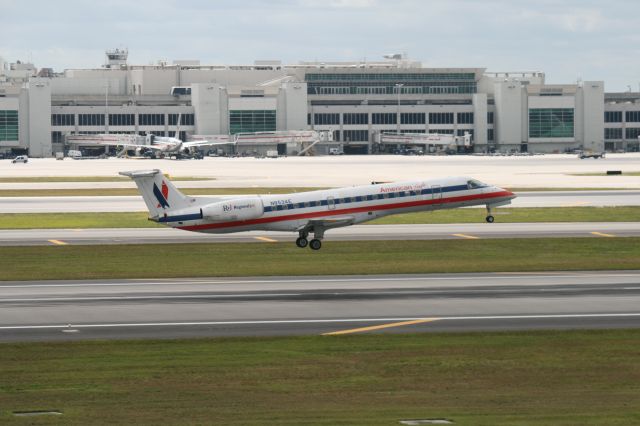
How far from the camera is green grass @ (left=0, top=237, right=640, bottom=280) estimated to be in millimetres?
51500

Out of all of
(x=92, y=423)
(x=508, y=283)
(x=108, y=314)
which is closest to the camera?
(x=92, y=423)

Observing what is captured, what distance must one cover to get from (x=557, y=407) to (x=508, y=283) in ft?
67.7

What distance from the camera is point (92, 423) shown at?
25078 mm

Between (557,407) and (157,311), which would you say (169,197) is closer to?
(157,311)

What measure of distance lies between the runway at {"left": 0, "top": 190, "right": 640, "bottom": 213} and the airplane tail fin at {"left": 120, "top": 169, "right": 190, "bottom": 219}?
29.4 metres

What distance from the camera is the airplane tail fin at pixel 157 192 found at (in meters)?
58.8

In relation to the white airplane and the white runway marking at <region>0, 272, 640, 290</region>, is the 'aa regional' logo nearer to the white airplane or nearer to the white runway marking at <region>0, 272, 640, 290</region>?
the white airplane

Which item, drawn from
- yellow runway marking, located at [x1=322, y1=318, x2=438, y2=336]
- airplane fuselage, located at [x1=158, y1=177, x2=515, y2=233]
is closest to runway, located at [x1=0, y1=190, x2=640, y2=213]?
airplane fuselage, located at [x1=158, y1=177, x2=515, y2=233]

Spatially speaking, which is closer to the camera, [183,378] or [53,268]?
[183,378]

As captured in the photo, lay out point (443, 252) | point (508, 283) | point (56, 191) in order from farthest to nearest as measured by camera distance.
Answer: point (56, 191), point (443, 252), point (508, 283)

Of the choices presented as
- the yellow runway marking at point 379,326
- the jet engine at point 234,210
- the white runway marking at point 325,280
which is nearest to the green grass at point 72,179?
the jet engine at point 234,210

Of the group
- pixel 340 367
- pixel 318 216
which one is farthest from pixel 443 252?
pixel 340 367

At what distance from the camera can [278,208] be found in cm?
6084

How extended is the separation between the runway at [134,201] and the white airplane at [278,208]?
92.5 ft
